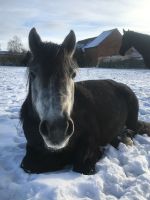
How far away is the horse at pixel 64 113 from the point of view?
317 centimetres

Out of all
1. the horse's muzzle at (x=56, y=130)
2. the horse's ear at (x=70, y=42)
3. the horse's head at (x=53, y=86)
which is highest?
the horse's ear at (x=70, y=42)

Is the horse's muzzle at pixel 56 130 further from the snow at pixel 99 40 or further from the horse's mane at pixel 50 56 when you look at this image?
the snow at pixel 99 40

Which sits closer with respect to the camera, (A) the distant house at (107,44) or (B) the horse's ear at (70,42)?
(B) the horse's ear at (70,42)

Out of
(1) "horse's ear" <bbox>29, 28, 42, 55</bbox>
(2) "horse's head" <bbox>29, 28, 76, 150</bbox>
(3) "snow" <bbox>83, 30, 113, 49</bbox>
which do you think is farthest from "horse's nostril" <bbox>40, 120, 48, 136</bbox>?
(3) "snow" <bbox>83, 30, 113, 49</bbox>

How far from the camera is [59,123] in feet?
10.0

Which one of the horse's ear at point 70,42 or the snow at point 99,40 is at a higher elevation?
the horse's ear at point 70,42

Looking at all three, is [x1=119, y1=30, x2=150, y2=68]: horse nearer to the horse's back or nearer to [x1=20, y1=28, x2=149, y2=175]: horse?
the horse's back

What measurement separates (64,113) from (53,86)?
328mm

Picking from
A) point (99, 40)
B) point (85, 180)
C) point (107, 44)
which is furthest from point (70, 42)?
point (99, 40)

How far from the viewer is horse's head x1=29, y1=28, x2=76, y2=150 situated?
10.1 ft

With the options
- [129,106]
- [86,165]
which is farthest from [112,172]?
[129,106]

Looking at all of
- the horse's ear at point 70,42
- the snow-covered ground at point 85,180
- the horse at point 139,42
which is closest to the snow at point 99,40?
the horse at point 139,42

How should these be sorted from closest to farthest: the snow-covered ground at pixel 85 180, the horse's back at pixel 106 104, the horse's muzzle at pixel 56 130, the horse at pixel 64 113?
the horse's muzzle at pixel 56 130 → the horse at pixel 64 113 → the snow-covered ground at pixel 85 180 → the horse's back at pixel 106 104

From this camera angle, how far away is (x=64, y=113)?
3158 mm
